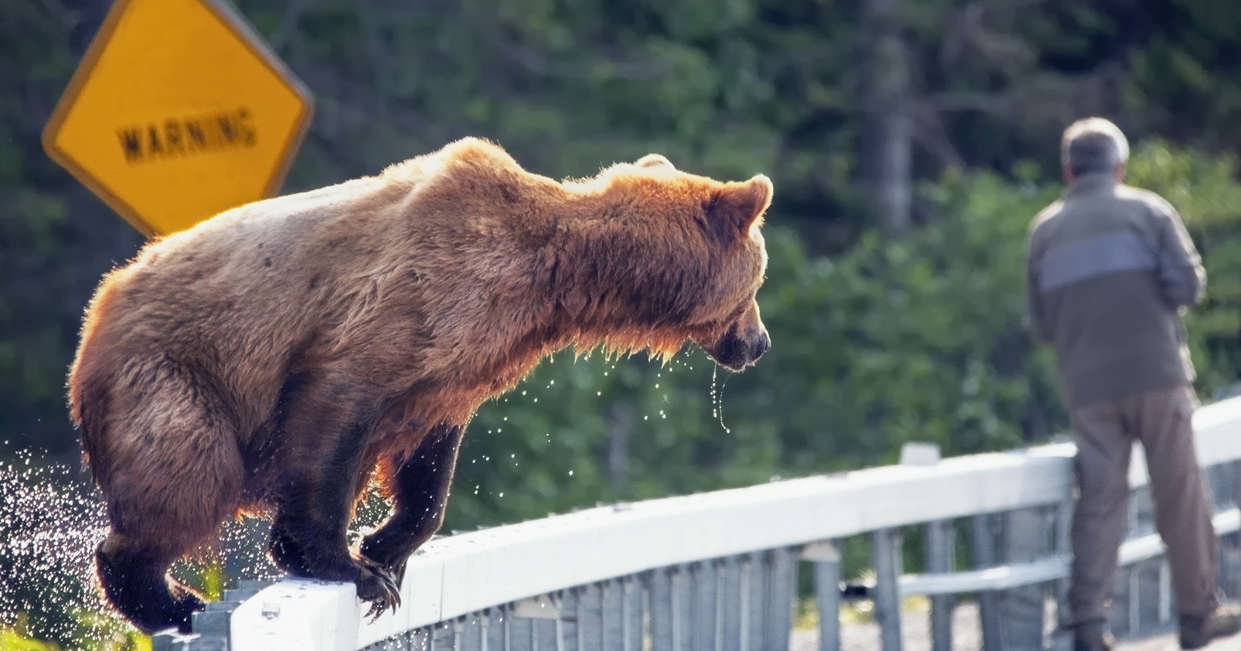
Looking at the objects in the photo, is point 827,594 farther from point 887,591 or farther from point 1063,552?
point 1063,552

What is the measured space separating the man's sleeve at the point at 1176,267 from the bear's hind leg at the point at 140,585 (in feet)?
14.6

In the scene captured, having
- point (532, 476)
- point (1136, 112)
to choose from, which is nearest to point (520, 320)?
point (532, 476)

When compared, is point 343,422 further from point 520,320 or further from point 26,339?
point 26,339

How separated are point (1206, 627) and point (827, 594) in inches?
65.5

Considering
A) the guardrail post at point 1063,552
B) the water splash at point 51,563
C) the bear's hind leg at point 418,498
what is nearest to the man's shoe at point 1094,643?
the guardrail post at point 1063,552

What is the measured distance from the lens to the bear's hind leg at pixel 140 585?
513 cm

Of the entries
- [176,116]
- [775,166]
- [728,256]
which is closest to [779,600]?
[728,256]

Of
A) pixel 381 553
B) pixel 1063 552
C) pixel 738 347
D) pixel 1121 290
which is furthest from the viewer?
pixel 1063 552

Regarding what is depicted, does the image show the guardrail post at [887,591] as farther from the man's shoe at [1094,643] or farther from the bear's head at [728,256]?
the bear's head at [728,256]

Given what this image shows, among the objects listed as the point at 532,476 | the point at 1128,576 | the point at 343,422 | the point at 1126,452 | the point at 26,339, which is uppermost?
the point at 343,422

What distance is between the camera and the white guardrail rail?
503 centimetres

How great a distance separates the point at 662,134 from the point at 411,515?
36.8 ft

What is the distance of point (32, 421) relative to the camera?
14805 millimetres

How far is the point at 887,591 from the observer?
7461mm
